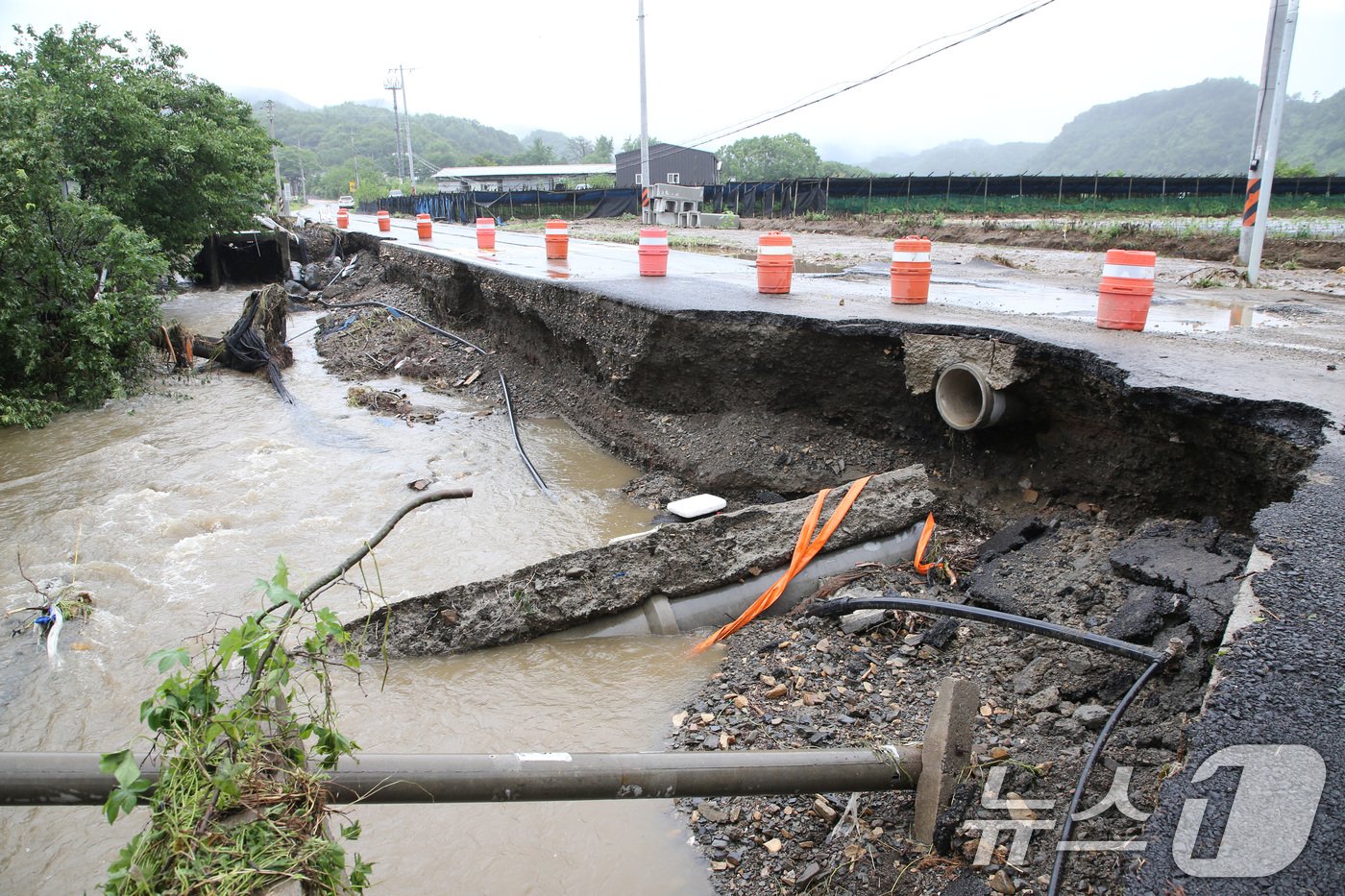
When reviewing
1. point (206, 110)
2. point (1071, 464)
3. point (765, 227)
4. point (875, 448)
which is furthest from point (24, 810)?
point (765, 227)

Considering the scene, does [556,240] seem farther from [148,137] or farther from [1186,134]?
[1186,134]

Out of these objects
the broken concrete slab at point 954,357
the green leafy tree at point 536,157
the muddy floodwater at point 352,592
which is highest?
the green leafy tree at point 536,157

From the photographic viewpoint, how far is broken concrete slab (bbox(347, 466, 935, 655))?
527 cm

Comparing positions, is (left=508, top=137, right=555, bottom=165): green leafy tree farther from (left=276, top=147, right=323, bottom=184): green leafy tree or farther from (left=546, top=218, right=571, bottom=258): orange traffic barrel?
(left=546, top=218, right=571, bottom=258): orange traffic barrel

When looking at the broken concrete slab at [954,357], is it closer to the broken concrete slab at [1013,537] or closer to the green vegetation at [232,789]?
the broken concrete slab at [1013,537]

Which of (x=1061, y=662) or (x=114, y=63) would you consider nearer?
(x=1061, y=662)


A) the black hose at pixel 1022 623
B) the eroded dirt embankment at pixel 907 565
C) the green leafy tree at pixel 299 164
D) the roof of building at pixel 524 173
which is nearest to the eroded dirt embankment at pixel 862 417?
the eroded dirt embankment at pixel 907 565

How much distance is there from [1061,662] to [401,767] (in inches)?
124

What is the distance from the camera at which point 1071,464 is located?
5.77 m

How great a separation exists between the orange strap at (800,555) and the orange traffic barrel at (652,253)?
624 cm

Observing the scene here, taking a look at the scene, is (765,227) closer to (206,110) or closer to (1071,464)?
(206,110)

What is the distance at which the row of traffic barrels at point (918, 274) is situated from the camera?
6.78 m

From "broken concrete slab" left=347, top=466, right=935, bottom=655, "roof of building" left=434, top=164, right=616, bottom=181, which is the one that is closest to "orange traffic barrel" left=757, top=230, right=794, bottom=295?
"broken concrete slab" left=347, top=466, right=935, bottom=655

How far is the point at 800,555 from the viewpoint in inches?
217
